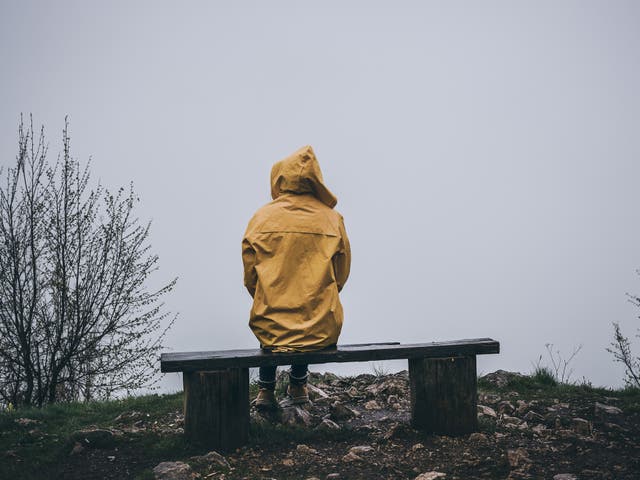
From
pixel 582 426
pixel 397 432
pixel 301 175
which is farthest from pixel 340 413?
pixel 301 175

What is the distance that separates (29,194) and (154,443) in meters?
4.67

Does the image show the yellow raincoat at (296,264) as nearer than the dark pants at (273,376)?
Yes

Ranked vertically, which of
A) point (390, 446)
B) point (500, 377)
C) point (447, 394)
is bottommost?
point (390, 446)

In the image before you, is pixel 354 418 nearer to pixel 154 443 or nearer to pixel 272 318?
pixel 272 318

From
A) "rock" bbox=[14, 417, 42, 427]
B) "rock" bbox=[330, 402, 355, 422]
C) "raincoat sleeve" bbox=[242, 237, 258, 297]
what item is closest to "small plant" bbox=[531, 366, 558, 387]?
"rock" bbox=[330, 402, 355, 422]

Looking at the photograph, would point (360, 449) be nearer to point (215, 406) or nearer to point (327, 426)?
point (327, 426)

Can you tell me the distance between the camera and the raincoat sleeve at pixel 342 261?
5.52m

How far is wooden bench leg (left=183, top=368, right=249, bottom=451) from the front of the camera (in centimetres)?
477

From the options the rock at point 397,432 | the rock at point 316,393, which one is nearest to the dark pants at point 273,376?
the rock at point 316,393

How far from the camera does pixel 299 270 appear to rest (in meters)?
5.24

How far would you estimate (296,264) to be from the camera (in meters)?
5.24

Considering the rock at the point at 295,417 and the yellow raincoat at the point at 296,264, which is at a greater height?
the yellow raincoat at the point at 296,264

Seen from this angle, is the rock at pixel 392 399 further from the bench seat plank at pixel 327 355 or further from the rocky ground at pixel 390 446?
the bench seat plank at pixel 327 355

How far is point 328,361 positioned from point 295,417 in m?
0.83
